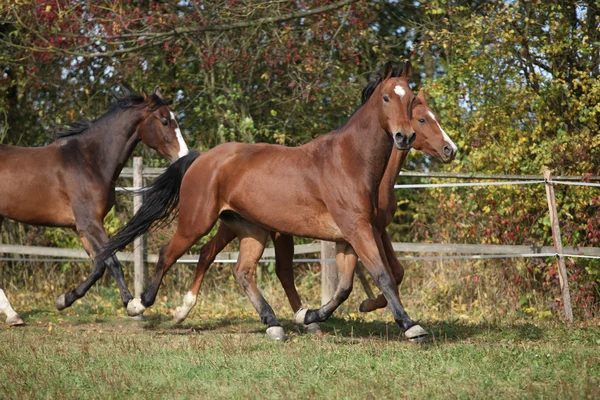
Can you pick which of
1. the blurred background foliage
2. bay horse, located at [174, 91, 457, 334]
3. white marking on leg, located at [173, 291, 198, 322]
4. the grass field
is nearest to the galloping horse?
bay horse, located at [174, 91, 457, 334]

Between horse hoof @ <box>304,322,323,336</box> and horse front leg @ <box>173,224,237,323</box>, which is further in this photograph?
horse front leg @ <box>173,224,237,323</box>

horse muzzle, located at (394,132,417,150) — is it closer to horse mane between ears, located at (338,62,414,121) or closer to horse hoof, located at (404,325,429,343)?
horse mane between ears, located at (338,62,414,121)

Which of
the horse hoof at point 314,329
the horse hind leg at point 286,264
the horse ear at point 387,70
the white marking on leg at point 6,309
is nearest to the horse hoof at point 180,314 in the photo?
the horse hind leg at point 286,264

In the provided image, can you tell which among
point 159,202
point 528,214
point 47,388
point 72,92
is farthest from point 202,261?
point 72,92

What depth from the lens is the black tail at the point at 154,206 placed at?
7375mm

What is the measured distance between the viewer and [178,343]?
21.1 feet

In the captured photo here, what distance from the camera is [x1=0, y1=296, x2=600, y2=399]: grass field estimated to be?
457 centimetres

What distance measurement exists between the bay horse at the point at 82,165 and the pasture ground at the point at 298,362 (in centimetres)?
117

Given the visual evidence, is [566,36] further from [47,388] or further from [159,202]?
[47,388]

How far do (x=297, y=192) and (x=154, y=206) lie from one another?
5.34 ft

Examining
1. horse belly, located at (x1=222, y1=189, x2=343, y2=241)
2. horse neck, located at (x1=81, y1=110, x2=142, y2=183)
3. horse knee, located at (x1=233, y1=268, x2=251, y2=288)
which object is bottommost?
horse knee, located at (x1=233, y1=268, x2=251, y2=288)

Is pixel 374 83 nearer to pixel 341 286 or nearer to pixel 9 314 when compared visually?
pixel 341 286

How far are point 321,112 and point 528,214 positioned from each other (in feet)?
13.2

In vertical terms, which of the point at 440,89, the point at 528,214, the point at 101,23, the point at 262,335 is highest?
the point at 101,23
